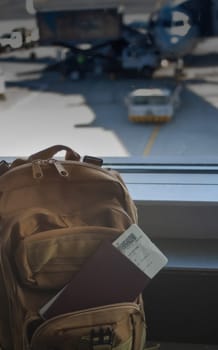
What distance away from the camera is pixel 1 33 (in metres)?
1.41

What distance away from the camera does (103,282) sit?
1024mm

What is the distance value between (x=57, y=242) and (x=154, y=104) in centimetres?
59

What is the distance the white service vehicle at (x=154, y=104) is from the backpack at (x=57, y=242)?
43 centimetres

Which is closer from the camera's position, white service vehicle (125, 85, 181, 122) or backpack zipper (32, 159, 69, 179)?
backpack zipper (32, 159, 69, 179)

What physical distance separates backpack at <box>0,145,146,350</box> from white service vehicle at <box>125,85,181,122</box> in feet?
1.43

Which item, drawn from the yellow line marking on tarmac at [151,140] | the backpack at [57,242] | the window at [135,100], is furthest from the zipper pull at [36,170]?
the yellow line marking on tarmac at [151,140]

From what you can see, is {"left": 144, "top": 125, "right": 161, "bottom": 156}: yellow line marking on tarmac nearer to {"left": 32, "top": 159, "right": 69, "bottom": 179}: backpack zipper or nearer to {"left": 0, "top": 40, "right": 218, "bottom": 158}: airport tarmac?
{"left": 0, "top": 40, "right": 218, "bottom": 158}: airport tarmac

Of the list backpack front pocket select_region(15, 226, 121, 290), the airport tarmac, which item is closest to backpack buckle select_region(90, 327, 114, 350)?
backpack front pocket select_region(15, 226, 121, 290)

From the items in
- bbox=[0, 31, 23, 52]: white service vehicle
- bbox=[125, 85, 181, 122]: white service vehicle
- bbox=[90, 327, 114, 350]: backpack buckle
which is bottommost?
bbox=[90, 327, 114, 350]: backpack buckle

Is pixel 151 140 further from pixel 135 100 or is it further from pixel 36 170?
pixel 36 170

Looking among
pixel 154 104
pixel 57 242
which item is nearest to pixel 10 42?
pixel 154 104

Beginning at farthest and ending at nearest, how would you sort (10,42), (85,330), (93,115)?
1. (93,115)
2. (10,42)
3. (85,330)

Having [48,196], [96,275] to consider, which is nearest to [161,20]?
[48,196]

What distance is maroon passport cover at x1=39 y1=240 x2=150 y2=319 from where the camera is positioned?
100cm
